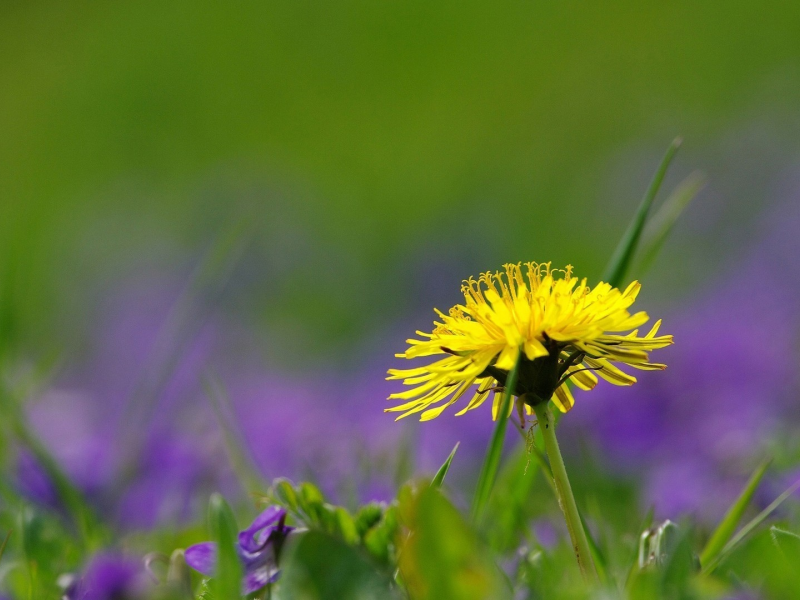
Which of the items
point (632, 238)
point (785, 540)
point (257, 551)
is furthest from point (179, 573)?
point (632, 238)

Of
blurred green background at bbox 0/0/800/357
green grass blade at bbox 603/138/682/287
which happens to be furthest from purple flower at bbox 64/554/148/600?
blurred green background at bbox 0/0/800/357

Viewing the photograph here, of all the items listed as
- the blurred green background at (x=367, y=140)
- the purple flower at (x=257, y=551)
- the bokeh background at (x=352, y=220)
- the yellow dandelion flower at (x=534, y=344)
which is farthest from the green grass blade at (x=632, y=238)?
the blurred green background at (x=367, y=140)

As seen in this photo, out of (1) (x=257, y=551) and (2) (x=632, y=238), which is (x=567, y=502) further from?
(2) (x=632, y=238)

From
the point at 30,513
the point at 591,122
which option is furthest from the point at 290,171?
the point at 30,513

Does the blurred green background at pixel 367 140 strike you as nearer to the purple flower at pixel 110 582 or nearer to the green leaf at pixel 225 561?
the purple flower at pixel 110 582

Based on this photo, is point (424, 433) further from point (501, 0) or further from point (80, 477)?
point (501, 0)
